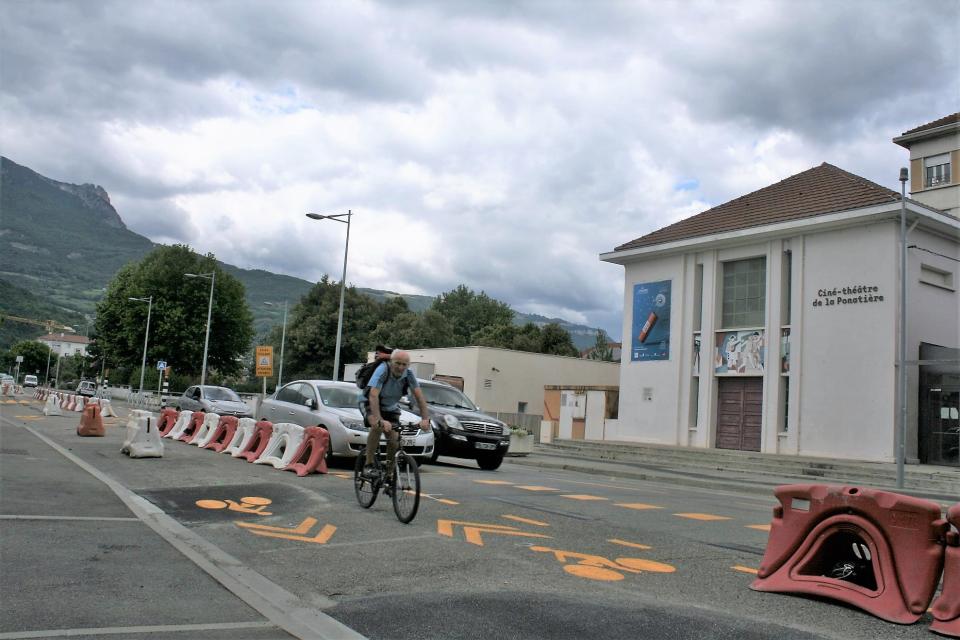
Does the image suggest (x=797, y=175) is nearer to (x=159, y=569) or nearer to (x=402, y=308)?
(x=159, y=569)

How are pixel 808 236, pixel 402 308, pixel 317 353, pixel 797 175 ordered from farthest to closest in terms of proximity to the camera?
pixel 402 308 → pixel 317 353 → pixel 797 175 → pixel 808 236

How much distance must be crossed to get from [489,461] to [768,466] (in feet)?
37.8

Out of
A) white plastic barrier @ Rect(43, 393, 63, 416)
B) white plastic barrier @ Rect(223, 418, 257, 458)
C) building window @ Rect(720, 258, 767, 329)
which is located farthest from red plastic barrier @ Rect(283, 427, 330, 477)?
white plastic barrier @ Rect(43, 393, 63, 416)

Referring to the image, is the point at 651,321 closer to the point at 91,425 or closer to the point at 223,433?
the point at 223,433

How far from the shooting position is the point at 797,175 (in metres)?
31.4

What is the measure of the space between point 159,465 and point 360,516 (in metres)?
6.15

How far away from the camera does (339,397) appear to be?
15.0 meters

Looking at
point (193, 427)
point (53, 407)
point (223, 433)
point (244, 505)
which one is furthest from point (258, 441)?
point (53, 407)

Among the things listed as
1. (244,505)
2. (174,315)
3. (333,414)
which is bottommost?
(244,505)

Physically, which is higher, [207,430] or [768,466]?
[207,430]

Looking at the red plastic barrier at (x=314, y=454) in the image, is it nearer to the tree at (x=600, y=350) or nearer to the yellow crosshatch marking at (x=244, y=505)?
the yellow crosshatch marking at (x=244, y=505)

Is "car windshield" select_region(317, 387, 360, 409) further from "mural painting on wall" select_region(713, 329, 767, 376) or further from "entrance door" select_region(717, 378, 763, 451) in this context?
"entrance door" select_region(717, 378, 763, 451)

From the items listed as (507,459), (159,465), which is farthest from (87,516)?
(507,459)

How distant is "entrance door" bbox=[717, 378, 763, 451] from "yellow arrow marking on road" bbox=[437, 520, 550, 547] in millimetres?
21666
